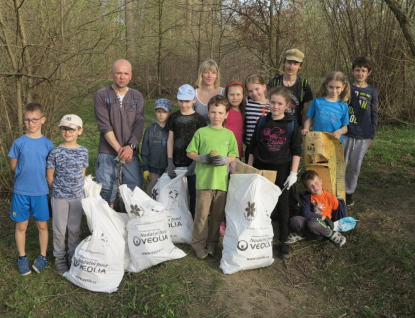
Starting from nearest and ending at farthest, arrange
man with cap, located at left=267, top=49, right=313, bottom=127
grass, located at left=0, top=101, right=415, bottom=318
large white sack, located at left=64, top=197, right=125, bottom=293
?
grass, located at left=0, top=101, right=415, bottom=318 < large white sack, located at left=64, top=197, right=125, bottom=293 < man with cap, located at left=267, top=49, right=313, bottom=127

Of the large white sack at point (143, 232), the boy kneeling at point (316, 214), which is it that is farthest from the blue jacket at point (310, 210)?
the large white sack at point (143, 232)

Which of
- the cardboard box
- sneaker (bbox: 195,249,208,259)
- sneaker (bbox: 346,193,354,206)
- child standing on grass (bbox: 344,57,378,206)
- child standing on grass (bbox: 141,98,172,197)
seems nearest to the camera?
the cardboard box

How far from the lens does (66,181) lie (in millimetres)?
3273

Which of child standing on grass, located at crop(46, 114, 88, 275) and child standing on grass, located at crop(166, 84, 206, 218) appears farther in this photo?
child standing on grass, located at crop(166, 84, 206, 218)

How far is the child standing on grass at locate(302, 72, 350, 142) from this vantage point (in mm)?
3941

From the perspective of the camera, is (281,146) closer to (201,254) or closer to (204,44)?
(201,254)

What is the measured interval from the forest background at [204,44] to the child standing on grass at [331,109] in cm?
138

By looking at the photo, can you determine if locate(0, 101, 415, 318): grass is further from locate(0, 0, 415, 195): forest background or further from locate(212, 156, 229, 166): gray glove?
locate(0, 0, 415, 195): forest background

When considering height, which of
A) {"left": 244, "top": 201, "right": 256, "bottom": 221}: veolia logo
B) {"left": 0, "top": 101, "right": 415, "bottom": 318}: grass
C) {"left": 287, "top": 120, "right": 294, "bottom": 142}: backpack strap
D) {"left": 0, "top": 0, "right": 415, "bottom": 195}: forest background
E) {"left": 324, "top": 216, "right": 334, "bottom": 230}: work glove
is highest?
{"left": 0, "top": 0, "right": 415, "bottom": 195}: forest background

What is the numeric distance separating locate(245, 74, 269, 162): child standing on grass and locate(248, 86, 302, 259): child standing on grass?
197 millimetres

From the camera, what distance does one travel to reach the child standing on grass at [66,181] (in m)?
3.25

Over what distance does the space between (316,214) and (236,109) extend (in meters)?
1.35

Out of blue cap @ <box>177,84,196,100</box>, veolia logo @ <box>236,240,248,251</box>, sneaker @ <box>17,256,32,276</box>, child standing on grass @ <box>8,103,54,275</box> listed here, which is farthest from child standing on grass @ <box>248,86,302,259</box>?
sneaker @ <box>17,256,32,276</box>

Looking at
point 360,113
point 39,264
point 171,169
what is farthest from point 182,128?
point 360,113
